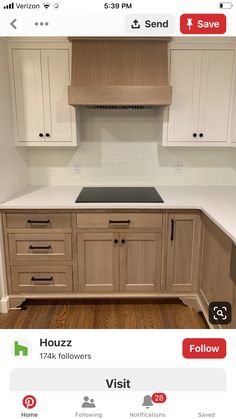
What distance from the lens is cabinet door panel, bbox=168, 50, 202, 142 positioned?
2242 millimetres

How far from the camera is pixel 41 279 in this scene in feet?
7.48

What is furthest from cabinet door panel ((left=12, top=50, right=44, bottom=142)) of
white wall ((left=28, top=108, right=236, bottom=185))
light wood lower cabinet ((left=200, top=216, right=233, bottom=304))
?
light wood lower cabinet ((left=200, top=216, right=233, bottom=304))

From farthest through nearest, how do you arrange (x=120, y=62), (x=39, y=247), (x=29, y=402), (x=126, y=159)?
(x=126, y=159), (x=39, y=247), (x=120, y=62), (x=29, y=402)

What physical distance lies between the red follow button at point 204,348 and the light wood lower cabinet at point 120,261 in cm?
158

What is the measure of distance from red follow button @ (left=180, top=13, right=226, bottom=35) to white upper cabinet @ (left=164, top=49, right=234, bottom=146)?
1.74m

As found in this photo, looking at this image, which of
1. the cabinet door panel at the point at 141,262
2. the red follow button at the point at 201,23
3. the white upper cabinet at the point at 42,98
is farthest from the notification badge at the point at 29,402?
the white upper cabinet at the point at 42,98

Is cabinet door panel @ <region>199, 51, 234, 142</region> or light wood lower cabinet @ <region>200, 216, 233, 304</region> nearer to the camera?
light wood lower cabinet @ <region>200, 216, 233, 304</region>

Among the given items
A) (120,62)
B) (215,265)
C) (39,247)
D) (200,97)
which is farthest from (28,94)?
(215,265)

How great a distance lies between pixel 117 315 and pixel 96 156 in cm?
137

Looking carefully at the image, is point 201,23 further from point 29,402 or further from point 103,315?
point 103,315

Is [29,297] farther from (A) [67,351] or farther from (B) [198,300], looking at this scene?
(A) [67,351]

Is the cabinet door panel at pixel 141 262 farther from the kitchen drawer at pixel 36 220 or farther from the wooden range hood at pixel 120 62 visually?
the wooden range hood at pixel 120 62

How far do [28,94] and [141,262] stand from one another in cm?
158

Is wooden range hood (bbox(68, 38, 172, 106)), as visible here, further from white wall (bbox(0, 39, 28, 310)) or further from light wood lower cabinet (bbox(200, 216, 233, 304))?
light wood lower cabinet (bbox(200, 216, 233, 304))
